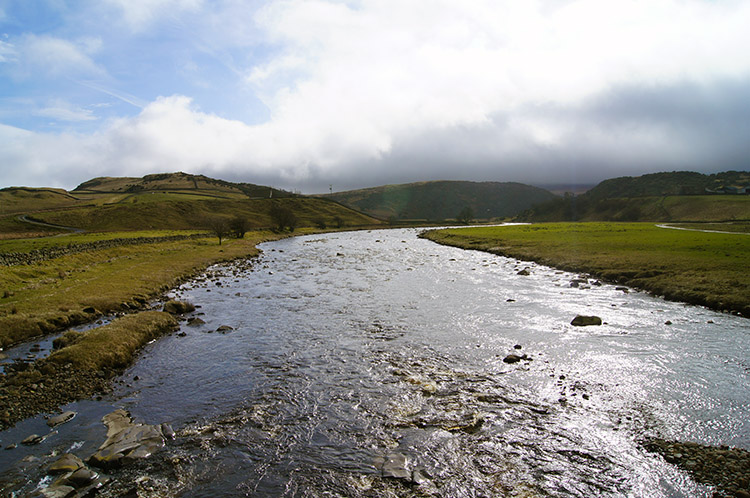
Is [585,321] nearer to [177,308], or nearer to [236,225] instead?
[177,308]

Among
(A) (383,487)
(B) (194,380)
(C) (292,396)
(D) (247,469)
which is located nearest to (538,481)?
(A) (383,487)

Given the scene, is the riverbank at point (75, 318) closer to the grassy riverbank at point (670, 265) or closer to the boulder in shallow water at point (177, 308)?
Answer: the boulder in shallow water at point (177, 308)

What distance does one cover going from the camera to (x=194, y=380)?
638 inches

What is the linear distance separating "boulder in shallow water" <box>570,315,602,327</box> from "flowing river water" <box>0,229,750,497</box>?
57cm

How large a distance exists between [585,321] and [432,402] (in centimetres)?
1405

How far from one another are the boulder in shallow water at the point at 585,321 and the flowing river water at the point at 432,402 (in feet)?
1.87

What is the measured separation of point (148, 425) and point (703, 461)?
15822mm

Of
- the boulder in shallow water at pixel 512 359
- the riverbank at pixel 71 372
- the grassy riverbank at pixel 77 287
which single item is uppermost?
the grassy riverbank at pixel 77 287

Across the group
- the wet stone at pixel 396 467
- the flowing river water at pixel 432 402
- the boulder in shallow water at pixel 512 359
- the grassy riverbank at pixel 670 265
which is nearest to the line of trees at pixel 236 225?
the grassy riverbank at pixel 670 265

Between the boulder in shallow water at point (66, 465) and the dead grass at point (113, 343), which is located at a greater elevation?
the dead grass at point (113, 343)

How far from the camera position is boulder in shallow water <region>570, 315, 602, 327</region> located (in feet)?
75.8

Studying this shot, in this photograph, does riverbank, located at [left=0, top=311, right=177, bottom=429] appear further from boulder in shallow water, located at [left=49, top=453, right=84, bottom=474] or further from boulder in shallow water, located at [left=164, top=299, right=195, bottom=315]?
boulder in shallow water, located at [left=164, top=299, right=195, bottom=315]

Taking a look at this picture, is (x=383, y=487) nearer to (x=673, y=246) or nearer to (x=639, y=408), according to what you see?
(x=639, y=408)

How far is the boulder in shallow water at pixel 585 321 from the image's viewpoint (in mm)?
23109
